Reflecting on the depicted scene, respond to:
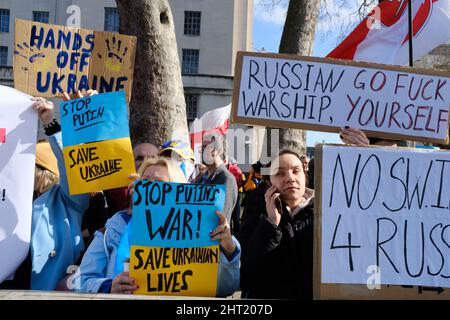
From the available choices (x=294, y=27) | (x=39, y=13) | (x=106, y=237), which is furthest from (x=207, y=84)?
(x=106, y=237)

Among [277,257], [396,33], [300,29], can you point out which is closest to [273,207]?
[277,257]

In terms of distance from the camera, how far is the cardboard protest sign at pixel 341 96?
10.0ft

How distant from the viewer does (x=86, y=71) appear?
12.7ft

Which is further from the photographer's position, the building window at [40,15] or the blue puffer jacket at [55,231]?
the building window at [40,15]

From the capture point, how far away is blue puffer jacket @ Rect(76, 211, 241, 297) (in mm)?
2646

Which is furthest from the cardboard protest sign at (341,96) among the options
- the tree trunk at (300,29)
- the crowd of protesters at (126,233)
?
the tree trunk at (300,29)

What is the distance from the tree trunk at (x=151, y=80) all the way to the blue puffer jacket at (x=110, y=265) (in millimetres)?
3536

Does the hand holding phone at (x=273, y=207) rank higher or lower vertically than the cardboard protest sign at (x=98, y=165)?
lower

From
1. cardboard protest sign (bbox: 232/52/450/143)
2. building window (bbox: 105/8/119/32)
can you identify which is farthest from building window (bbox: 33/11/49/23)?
cardboard protest sign (bbox: 232/52/450/143)

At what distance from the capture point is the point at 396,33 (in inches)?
229

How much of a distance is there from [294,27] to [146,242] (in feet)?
21.9

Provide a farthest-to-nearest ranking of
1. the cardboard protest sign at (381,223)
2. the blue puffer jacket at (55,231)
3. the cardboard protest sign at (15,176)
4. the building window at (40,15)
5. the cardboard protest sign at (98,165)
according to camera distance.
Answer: the building window at (40,15)
the cardboard protest sign at (98,165)
the blue puffer jacket at (55,231)
the cardboard protest sign at (15,176)
the cardboard protest sign at (381,223)

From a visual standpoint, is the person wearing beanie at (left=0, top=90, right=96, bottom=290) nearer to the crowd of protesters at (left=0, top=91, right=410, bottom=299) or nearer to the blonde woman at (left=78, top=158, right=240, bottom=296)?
the crowd of protesters at (left=0, top=91, right=410, bottom=299)

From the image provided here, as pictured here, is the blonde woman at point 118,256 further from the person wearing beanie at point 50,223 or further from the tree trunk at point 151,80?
the tree trunk at point 151,80
